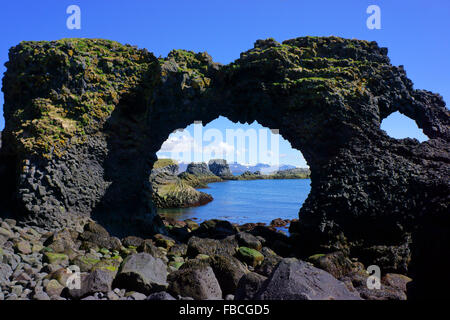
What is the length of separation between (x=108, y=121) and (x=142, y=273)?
949 centimetres

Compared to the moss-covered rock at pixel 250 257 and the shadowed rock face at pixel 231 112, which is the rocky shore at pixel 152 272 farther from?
the shadowed rock face at pixel 231 112

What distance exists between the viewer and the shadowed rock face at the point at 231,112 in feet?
43.2

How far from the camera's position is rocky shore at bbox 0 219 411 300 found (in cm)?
602

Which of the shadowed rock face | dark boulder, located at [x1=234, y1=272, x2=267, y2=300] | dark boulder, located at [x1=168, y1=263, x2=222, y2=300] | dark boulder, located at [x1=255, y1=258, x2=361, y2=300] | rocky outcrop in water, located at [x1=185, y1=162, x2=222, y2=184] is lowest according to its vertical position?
rocky outcrop in water, located at [x1=185, y1=162, x2=222, y2=184]

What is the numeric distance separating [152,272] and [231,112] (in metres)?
11.9

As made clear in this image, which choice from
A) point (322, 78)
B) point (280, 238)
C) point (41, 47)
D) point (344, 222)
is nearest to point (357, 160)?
point (344, 222)

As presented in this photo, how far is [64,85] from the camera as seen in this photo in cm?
1428

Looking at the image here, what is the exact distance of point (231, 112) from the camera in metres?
18.6

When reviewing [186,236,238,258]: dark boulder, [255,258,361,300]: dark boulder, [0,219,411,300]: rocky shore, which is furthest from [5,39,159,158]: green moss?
[255,258,361,300]: dark boulder

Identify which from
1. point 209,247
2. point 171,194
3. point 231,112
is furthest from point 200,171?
point 209,247

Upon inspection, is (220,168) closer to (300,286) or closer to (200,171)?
(200,171)

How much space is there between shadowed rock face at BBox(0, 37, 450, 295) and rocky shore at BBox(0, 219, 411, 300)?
1.71 meters

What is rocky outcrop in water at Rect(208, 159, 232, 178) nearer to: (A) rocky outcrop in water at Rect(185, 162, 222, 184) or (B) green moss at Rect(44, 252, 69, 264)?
(A) rocky outcrop in water at Rect(185, 162, 222, 184)

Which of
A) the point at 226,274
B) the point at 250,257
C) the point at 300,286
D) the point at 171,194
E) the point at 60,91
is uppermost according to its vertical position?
the point at 60,91
